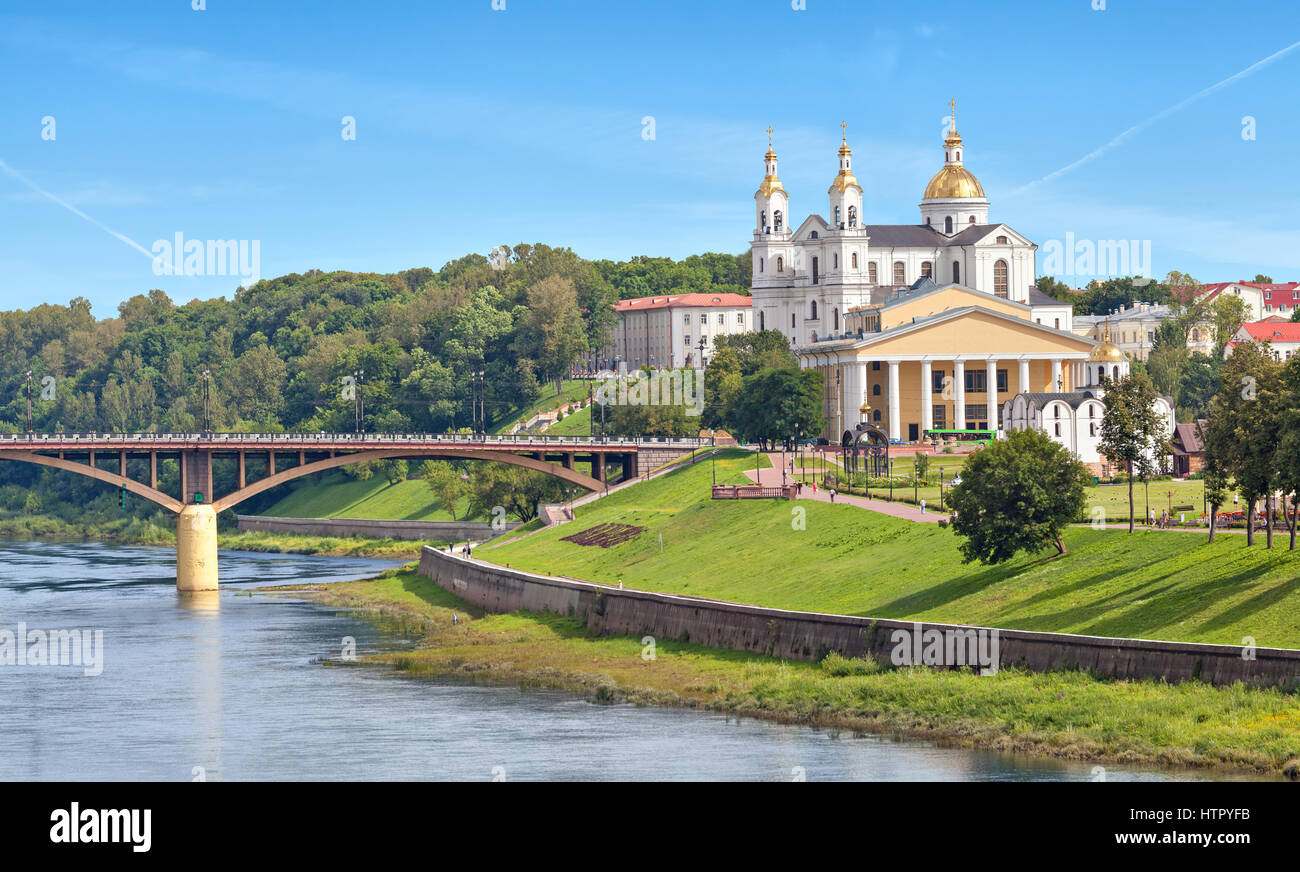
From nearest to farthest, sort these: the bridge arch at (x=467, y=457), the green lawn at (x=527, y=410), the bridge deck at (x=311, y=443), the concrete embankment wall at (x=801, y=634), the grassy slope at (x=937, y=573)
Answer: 1. the concrete embankment wall at (x=801, y=634)
2. the grassy slope at (x=937, y=573)
3. the bridge deck at (x=311, y=443)
4. the bridge arch at (x=467, y=457)
5. the green lawn at (x=527, y=410)

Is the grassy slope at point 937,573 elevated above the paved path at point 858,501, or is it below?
below

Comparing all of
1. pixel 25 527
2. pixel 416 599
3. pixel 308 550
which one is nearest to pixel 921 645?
pixel 416 599

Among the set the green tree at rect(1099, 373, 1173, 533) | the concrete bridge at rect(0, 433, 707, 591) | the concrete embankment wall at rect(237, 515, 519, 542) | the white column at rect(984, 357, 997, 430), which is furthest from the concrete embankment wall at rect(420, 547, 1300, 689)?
the white column at rect(984, 357, 997, 430)

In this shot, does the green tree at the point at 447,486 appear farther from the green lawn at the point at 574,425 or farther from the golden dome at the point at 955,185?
the golden dome at the point at 955,185

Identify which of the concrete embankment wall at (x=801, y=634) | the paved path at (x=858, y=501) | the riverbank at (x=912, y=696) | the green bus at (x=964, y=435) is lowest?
the riverbank at (x=912, y=696)

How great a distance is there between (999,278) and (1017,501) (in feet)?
322

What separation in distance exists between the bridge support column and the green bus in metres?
50.1

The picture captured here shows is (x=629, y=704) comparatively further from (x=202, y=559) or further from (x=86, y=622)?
(x=202, y=559)

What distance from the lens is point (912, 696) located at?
5347cm

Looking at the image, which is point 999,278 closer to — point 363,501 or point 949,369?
Answer: point 949,369

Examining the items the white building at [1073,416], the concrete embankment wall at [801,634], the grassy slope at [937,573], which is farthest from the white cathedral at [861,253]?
the concrete embankment wall at [801,634]

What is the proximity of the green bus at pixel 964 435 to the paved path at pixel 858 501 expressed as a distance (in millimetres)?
17549

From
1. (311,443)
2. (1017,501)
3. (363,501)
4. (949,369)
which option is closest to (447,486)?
(363,501)

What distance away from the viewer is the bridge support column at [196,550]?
10669 centimetres
